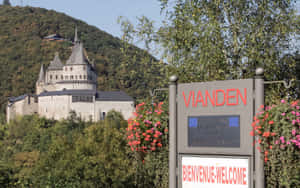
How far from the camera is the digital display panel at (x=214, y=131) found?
5.83m

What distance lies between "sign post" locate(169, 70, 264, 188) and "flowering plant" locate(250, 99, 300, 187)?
0.12 m

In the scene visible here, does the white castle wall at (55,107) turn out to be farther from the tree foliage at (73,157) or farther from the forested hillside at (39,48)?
the forested hillside at (39,48)

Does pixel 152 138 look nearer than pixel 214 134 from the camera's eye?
No

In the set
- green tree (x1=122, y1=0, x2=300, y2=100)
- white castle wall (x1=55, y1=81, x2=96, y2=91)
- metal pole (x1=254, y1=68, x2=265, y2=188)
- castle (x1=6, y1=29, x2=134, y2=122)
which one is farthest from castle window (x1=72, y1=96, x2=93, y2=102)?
metal pole (x1=254, y1=68, x2=265, y2=188)

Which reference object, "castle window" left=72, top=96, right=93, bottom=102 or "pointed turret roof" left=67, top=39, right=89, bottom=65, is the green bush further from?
"pointed turret roof" left=67, top=39, right=89, bottom=65

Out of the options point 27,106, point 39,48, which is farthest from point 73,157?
point 39,48

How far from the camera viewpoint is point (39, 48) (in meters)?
153

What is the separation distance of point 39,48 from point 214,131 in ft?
499

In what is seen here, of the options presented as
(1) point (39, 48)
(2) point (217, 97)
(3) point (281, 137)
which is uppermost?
(1) point (39, 48)

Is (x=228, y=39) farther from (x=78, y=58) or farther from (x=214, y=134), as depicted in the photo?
(x=78, y=58)

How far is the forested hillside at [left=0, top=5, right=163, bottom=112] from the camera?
13050 centimetres

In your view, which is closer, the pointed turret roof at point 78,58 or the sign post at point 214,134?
the sign post at point 214,134

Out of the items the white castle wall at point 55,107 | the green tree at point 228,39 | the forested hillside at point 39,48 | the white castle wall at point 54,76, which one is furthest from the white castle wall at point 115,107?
the green tree at point 228,39

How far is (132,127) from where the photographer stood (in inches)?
277
